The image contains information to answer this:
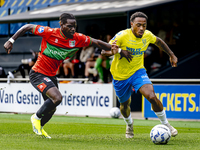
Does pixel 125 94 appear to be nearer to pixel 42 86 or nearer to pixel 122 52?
pixel 122 52

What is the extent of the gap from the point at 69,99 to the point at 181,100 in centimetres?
407

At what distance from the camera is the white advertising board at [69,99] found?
13.8 m

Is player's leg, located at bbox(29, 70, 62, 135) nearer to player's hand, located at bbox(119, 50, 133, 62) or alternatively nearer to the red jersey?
the red jersey

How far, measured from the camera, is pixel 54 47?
7.37 meters

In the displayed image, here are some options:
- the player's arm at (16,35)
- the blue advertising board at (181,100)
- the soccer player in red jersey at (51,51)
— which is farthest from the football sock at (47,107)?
the blue advertising board at (181,100)

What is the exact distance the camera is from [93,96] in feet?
45.7

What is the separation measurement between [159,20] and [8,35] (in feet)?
31.7

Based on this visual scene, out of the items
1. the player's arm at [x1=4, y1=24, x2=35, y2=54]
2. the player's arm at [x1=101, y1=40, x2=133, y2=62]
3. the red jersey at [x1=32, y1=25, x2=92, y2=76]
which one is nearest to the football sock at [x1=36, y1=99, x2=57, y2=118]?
the red jersey at [x1=32, y1=25, x2=92, y2=76]

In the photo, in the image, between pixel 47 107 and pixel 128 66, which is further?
pixel 128 66

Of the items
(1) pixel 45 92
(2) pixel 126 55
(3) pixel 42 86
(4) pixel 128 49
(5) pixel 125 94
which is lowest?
(5) pixel 125 94

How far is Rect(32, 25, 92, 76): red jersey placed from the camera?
24.1 ft

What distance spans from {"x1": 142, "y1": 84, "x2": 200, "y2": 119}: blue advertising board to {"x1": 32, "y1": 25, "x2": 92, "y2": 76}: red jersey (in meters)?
6.04

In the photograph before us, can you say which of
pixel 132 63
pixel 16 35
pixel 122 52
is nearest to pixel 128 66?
pixel 132 63

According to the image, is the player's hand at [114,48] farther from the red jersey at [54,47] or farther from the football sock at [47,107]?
the football sock at [47,107]
